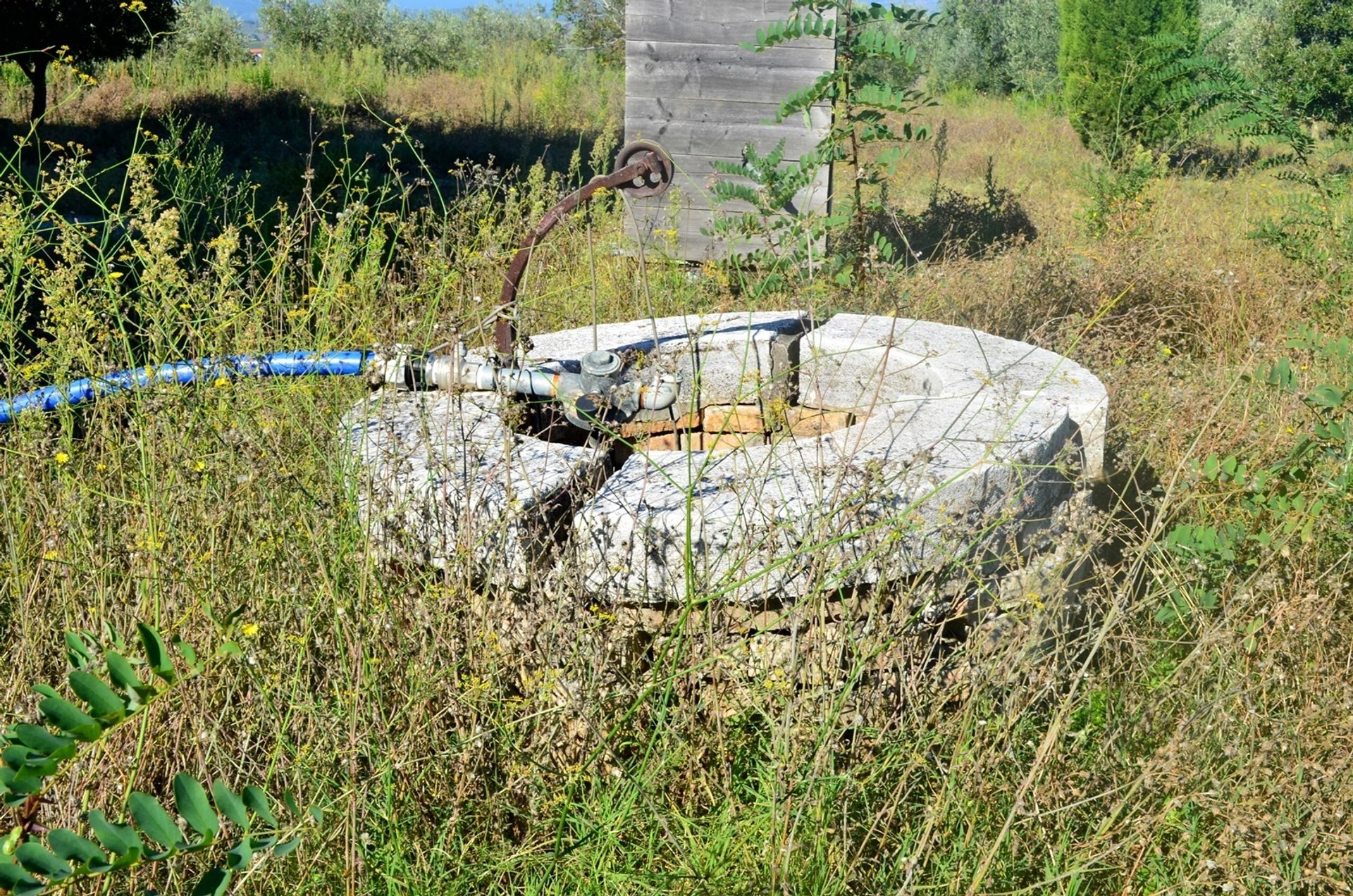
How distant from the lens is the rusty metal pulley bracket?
2719 millimetres

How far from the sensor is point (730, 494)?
231 cm

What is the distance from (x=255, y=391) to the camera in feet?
8.32

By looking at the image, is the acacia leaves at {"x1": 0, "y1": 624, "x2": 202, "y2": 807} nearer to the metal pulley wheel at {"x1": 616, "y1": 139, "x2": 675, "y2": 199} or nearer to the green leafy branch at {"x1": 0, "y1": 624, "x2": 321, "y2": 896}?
the green leafy branch at {"x1": 0, "y1": 624, "x2": 321, "y2": 896}

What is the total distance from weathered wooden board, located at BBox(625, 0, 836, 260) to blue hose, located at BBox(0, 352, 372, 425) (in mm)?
3397

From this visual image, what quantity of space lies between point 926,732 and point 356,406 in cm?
152

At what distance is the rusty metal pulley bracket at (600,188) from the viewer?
2719 millimetres

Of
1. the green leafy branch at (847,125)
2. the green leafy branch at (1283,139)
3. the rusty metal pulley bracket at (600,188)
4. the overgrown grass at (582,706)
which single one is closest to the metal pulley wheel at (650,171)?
the rusty metal pulley bracket at (600,188)

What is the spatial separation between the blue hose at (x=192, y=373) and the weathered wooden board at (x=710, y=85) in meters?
3.40

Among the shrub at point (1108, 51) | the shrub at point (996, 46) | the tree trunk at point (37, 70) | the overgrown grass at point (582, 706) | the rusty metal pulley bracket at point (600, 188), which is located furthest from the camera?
the shrub at point (996, 46)

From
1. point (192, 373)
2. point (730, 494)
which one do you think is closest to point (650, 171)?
point (730, 494)

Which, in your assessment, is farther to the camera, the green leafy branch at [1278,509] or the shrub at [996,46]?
the shrub at [996,46]

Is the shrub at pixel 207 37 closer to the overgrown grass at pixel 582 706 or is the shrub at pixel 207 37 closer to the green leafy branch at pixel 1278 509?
the overgrown grass at pixel 582 706

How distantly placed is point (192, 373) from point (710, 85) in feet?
14.4

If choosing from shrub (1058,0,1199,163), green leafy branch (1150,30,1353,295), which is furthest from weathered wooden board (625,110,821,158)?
shrub (1058,0,1199,163)
